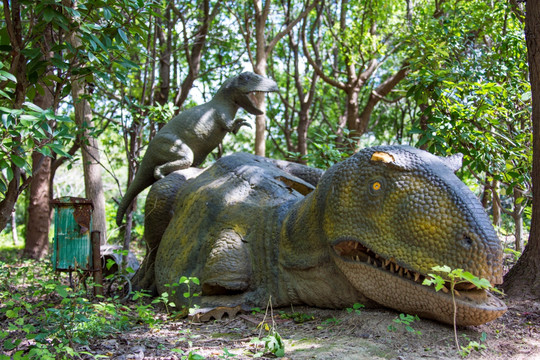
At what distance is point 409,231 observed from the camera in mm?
2979

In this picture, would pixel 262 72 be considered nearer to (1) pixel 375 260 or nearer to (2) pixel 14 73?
(2) pixel 14 73

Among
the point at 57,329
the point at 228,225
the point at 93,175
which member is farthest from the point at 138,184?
the point at 93,175

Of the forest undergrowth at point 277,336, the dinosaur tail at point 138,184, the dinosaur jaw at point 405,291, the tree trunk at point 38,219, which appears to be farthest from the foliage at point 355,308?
the tree trunk at point 38,219

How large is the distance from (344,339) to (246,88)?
3.21 meters

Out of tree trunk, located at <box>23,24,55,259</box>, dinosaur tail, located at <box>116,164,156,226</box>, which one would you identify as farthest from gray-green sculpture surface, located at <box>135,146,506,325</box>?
tree trunk, located at <box>23,24,55,259</box>

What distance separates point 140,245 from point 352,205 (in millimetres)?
9395

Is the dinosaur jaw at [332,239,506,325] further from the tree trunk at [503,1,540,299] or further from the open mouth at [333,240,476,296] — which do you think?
the tree trunk at [503,1,540,299]

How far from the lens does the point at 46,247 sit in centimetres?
994

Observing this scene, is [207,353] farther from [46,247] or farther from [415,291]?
[46,247]

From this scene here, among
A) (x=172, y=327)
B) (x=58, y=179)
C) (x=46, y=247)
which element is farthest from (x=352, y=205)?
(x=58, y=179)

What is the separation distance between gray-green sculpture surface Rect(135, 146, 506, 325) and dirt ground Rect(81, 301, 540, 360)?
0.15 metres

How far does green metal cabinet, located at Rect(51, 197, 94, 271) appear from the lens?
4.52m

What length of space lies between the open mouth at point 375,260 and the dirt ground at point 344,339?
278 millimetres

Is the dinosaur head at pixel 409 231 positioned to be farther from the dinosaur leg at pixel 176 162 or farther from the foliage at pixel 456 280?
the dinosaur leg at pixel 176 162
